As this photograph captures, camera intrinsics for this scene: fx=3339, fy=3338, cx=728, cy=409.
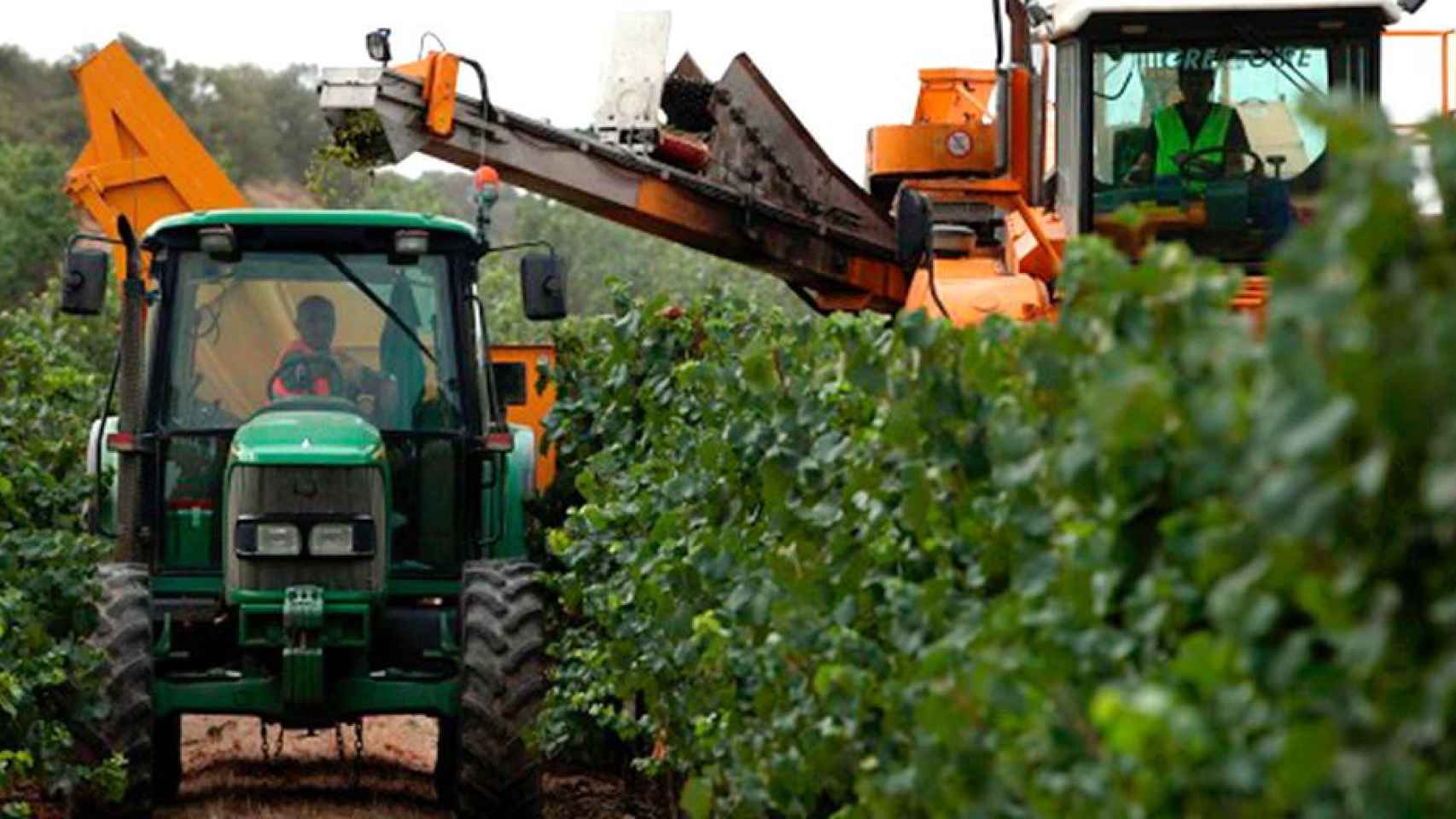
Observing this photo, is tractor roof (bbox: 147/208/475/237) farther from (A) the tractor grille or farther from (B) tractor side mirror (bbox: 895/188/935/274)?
(B) tractor side mirror (bbox: 895/188/935/274)

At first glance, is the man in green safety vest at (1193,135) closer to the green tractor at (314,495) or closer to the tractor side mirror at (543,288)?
the tractor side mirror at (543,288)

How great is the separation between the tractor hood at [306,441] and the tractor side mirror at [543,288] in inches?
32.7

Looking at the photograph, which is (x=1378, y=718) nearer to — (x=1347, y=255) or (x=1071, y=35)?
(x=1347, y=255)

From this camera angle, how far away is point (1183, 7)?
45.4ft

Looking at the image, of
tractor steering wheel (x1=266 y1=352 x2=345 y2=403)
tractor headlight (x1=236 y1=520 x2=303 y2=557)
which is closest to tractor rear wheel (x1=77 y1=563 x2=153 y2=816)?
tractor headlight (x1=236 y1=520 x2=303 y2=557)

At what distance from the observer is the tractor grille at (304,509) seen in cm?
1238

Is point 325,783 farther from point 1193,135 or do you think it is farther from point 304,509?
point 1193,135

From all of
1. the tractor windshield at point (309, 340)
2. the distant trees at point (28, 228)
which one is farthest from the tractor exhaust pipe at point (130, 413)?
the distant trees at point (28, 228)

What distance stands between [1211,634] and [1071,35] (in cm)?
929

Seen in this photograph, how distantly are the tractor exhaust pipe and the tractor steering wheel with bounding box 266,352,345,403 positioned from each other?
58 cm

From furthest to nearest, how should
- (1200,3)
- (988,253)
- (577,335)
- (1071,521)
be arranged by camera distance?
(577,335) < (988,253) < (1200,3) < (1071,521)

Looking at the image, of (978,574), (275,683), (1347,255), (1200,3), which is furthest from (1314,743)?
(1200,3)

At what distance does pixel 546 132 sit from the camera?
57.8 ft

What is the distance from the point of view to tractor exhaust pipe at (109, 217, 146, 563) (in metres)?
12.5
